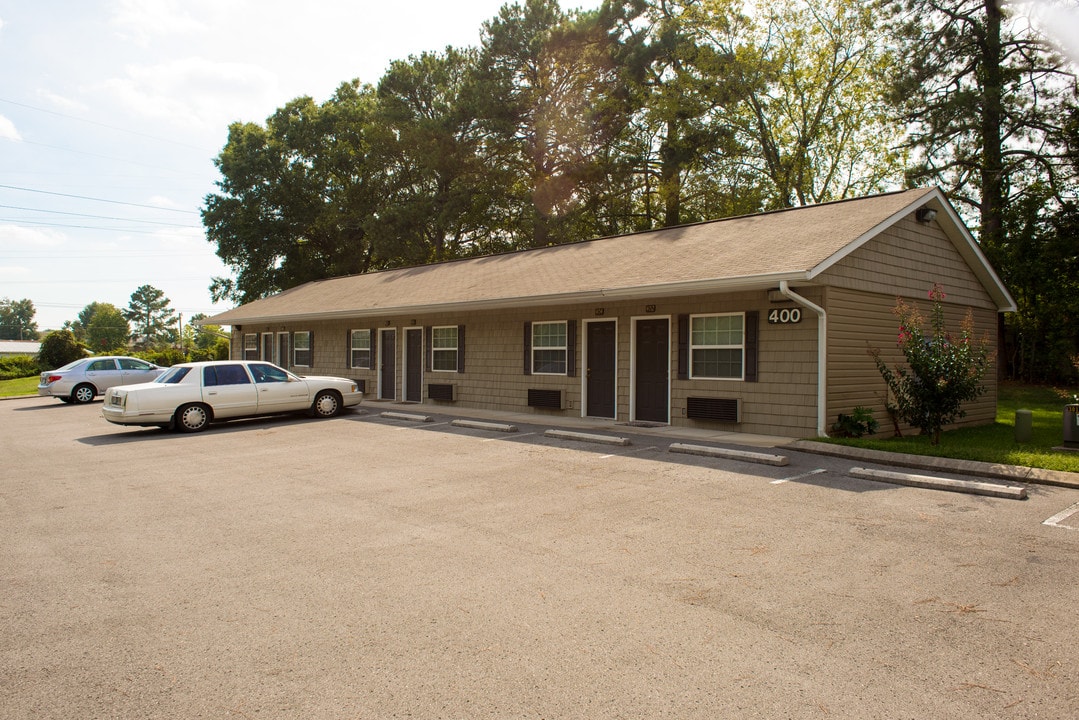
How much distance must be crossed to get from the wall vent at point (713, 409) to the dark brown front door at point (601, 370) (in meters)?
1.85

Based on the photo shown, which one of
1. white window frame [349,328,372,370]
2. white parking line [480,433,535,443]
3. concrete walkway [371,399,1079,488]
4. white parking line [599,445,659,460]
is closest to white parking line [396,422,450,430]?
concrete walkway [371,399,1079,488]

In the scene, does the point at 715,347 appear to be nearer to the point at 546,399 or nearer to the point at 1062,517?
the point at 546,399

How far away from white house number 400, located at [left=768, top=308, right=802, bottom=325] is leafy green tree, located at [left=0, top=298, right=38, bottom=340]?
163 metres

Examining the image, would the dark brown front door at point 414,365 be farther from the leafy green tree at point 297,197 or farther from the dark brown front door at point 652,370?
the leafy green tree at point 297,197

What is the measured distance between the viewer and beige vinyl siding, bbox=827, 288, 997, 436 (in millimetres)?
10766

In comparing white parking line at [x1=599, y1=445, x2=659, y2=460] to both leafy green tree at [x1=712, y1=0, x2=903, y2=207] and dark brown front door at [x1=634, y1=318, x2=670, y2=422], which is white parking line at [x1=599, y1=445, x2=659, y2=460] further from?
leafy green tree at [x1=712, y1=0, x2=903, y2=207]

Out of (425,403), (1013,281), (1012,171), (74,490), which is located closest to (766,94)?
(1012,171)

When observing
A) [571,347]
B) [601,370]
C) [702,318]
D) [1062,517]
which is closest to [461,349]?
[571,347]

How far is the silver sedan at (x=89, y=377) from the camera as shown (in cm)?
2047

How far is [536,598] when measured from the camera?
13.5 feet

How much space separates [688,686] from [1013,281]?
24.9 meters

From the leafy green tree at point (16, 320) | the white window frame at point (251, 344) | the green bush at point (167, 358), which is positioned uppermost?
the leafy green tree at point (16, 320)

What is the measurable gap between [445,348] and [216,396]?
5.77 metres

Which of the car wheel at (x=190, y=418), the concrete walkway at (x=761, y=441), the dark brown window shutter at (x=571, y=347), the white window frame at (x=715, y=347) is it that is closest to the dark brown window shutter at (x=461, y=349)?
the concrete walkway at (x=761, y=441)
